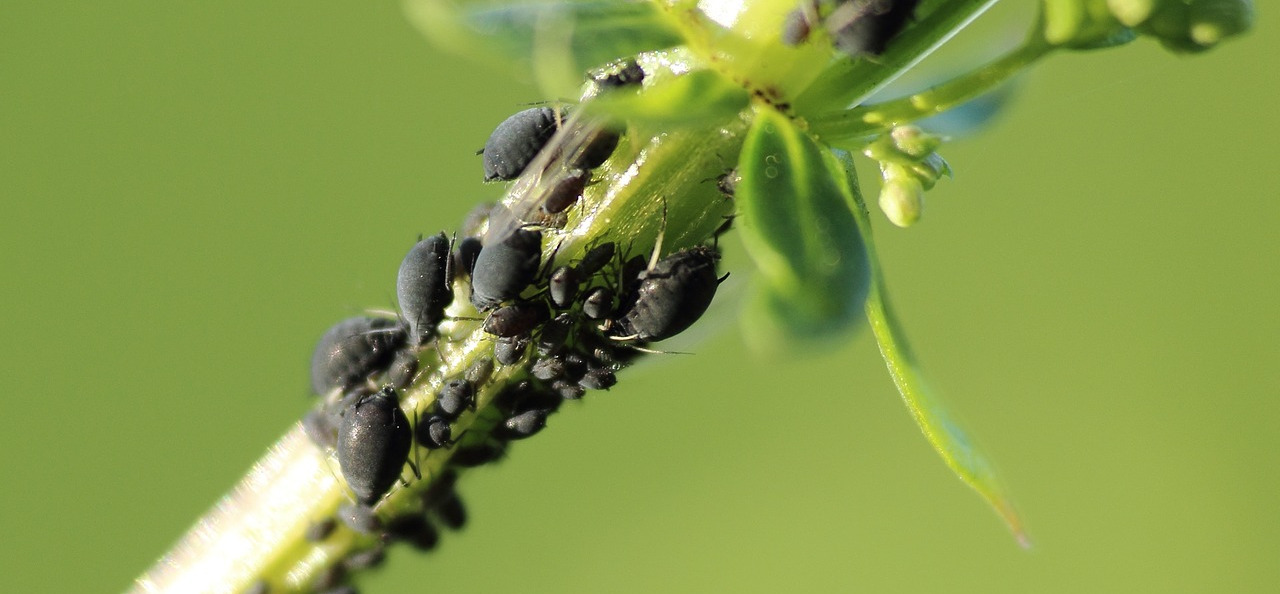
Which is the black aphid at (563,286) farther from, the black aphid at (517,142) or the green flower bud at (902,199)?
the green flower bud at (902,199)

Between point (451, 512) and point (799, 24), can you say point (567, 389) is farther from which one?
point (799, 24)

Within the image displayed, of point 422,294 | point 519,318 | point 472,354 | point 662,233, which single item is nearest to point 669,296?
point 662,233

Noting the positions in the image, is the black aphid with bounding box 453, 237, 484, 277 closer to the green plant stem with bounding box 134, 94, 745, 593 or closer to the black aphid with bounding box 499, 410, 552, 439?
the green plant stem with bounding box 134, 94, 745, 593

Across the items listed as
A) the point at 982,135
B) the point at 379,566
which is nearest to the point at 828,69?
the point at 982,135

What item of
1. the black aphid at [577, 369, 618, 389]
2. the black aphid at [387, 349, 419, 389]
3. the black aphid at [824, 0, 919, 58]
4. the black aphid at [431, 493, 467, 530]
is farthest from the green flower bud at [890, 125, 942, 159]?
the black aphid at [431, 493, 467, 530]

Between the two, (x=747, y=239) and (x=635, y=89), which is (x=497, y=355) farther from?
(x=747, y=239)
